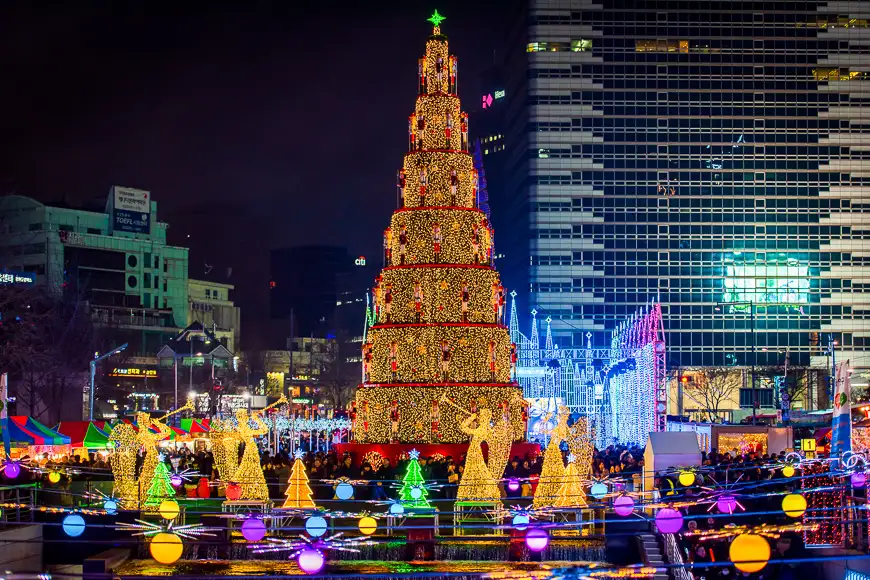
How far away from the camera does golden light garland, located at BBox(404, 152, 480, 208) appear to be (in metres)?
39.3

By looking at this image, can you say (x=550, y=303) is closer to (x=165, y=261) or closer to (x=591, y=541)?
(x=165, y=261)

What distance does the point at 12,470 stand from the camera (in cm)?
2980

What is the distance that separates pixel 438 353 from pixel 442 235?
4018mm

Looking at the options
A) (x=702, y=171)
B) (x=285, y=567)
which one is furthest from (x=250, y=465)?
(x=702, y=171)

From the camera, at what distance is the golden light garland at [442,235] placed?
1522 inches

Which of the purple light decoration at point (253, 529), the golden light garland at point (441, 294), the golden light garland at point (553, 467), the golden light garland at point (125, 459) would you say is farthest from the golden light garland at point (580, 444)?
the golden light garland at point (441, 294)

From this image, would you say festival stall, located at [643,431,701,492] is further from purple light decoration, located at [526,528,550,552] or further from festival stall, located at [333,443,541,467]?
purple light decoration, located at [526,528,550,552]

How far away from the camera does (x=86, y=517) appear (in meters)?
28.0

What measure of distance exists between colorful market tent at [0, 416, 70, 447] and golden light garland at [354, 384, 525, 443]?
35.6 feet

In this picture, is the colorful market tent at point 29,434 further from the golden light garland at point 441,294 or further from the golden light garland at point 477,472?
the golden light garland at point 477,472

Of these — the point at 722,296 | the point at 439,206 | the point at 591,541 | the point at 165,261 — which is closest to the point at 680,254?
the point at 722,296

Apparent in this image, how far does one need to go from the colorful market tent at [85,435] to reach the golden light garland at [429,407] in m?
10.8

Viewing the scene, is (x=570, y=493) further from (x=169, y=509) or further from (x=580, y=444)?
(x=169, y=509)

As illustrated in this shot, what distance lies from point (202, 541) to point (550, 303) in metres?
92.2
